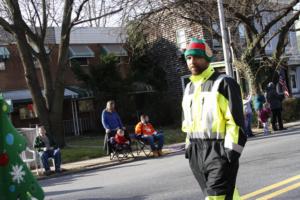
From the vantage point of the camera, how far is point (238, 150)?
4074 millimetres

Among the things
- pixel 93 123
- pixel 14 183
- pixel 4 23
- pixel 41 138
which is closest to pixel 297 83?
pixel 93 123

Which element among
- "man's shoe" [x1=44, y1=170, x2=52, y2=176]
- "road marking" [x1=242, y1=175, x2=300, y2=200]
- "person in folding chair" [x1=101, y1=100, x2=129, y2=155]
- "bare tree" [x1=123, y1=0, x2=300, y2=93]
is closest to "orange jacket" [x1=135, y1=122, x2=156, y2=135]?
"person in folding chair" [x1=101, y1=100, x2=129, y2=155]

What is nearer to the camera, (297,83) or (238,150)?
(238,150)

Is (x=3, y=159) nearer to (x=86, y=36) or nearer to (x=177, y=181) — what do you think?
(x=177, y=181)

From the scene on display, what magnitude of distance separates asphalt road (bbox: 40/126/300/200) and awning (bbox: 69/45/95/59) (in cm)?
1867

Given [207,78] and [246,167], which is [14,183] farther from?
[246,167]

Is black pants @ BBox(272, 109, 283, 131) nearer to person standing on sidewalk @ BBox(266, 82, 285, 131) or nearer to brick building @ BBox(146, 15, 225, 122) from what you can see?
person standing on sidewalk @ BBox(266, 82, 285, 131)

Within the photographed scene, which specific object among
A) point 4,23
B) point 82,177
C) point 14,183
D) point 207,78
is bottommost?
point 82,177

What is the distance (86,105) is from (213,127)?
28.9m

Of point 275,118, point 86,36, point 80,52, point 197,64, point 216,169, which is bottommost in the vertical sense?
point 275,118

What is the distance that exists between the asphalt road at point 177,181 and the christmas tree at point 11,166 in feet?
8.68

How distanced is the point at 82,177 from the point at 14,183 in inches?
277

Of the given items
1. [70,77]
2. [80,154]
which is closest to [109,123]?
[80,154]

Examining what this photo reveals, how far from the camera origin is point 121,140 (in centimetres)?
1552
